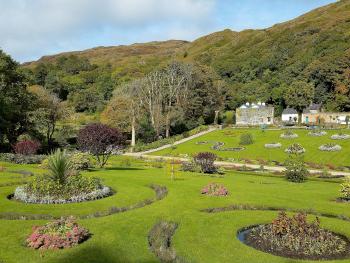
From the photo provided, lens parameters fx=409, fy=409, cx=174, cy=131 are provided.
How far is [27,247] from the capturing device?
15.8m

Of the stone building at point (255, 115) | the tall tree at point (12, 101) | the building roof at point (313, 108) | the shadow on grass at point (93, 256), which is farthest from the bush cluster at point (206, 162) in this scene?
the building roof at point (313, 108)

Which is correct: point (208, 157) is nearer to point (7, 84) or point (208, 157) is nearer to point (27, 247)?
point (27, 247)

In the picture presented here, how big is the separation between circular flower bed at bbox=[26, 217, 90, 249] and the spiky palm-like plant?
8449 mm

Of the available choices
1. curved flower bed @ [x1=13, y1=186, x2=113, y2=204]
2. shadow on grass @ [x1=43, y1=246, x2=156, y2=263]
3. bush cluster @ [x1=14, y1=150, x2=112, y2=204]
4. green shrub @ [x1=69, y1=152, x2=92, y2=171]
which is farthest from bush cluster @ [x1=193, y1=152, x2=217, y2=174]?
shadow on grass @ [x1=43, y1=246, x2=156, y2=263]

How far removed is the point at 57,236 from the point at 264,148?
56.2m

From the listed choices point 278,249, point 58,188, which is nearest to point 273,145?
point 58,188

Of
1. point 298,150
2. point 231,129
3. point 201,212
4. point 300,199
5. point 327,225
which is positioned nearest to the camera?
point 327,225

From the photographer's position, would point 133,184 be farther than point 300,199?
Yes

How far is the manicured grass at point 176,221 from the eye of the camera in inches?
600

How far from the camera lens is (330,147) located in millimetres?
62750

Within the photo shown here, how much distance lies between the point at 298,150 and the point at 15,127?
1830 inches

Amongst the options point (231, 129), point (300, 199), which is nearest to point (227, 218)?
point (300, 199)

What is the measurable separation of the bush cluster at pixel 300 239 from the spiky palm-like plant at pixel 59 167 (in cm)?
1270

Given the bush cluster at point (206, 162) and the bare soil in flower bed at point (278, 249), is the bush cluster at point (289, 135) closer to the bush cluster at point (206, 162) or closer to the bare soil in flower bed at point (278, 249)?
the bush cluster at point (206, 162)
